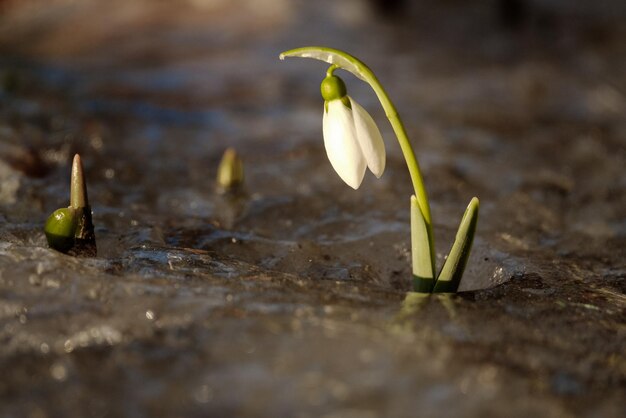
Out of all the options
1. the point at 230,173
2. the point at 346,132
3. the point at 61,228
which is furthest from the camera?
the point at 230,173

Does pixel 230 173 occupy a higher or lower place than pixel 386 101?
lower

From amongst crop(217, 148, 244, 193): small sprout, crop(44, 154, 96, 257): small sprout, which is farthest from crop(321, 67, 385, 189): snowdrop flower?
crop(217, 148, 244, 193): small sprout

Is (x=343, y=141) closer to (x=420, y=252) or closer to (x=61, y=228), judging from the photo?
(x=420, y=252)

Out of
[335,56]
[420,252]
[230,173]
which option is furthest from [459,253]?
[230,173]

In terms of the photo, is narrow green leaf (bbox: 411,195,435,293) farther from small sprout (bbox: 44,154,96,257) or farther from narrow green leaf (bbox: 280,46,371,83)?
small sprout (bbox: 44,154,96,257)

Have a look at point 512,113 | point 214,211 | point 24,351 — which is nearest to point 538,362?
point 24,351

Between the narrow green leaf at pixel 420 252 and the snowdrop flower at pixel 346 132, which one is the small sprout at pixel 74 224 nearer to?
the snowdrop flower at pixel 346 132

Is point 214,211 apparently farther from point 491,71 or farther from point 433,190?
point 491,71
